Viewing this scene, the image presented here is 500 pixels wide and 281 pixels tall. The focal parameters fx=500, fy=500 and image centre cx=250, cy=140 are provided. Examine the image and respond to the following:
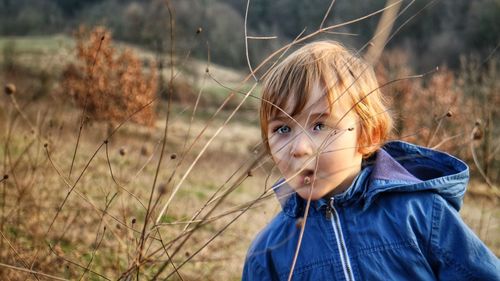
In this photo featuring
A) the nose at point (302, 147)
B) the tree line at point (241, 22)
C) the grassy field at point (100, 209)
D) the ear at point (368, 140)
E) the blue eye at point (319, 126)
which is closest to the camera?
the grassy field at point (100, 209)

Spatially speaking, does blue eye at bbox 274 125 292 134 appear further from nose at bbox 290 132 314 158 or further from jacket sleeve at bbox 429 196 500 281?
jacket sleeve at bbox 429 196 500 281

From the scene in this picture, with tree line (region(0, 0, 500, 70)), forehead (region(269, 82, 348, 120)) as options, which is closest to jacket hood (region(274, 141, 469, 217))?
forehead (region(269, 82, 348, 120))

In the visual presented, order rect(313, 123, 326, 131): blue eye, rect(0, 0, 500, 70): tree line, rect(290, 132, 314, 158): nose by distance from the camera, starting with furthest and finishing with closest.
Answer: rect(0, 0, 500, 70): tree line → rect(313, 123, 326, 131): blue eye → rect(290, 132, 314, 158): nose

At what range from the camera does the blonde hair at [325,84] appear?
150 centimetres

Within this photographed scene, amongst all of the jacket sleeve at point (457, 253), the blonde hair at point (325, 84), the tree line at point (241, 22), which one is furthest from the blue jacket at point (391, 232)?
the tree line at point (241, 22)

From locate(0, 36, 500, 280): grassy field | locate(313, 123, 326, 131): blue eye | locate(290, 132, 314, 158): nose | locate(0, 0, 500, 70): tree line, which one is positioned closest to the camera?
locate(0, 36, 500, 280): grassy field

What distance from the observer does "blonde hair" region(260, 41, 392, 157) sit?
1497 mm

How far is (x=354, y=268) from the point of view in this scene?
1.47 metres

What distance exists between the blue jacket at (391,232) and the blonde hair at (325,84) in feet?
0.41

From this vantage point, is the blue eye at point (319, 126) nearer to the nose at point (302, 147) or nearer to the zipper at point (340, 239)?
the nose at point (302, 147)

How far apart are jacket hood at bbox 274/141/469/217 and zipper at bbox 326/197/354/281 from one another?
0.03 metres

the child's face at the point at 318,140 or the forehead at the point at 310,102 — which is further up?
the forehead at the point at 310,102

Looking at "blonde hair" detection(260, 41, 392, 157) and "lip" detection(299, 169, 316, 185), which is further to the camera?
"blonde hair" detection(260, 41, 392, 157)

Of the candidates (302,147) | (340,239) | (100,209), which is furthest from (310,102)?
(100,209)
